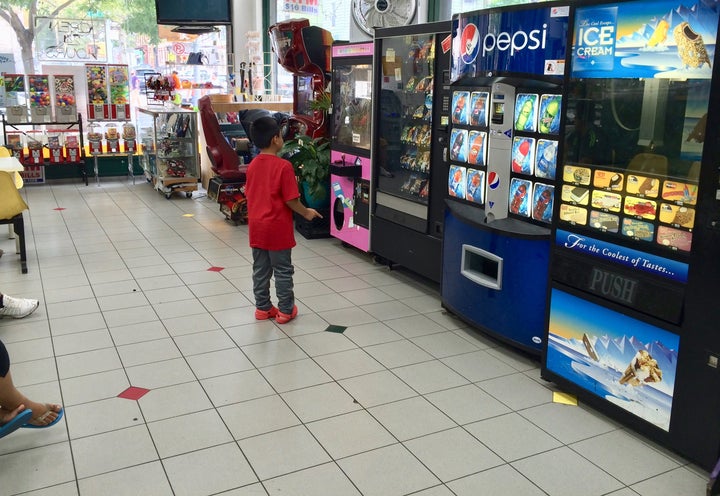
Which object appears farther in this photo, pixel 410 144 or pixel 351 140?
pixel 351 140

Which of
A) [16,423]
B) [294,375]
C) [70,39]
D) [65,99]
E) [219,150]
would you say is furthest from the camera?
[70,39]

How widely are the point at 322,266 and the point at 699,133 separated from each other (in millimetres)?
3804

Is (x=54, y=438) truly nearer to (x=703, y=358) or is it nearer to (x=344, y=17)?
(x=703, y=358)

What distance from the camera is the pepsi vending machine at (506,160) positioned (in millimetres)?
3699

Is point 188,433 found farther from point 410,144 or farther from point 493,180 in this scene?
point 410,144

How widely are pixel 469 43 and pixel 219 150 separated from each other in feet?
14.9

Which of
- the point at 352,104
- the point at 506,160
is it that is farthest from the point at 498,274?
the point at 352,104

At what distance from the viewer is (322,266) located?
19.8 ft

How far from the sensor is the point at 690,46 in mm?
2732

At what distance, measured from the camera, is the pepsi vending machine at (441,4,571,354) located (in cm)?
370

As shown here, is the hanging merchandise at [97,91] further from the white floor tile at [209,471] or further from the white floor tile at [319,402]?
the white floor tile at [209,471]

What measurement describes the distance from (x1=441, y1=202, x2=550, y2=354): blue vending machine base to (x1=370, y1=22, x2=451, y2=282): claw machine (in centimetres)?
54

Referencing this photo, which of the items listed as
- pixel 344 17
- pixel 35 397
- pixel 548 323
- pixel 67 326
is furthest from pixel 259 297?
pixel 344 17

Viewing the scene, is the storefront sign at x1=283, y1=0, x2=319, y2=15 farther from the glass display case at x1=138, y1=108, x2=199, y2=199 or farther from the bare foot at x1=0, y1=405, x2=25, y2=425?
the bare foot at x1=0, y1=405, x2=25, y2=425
